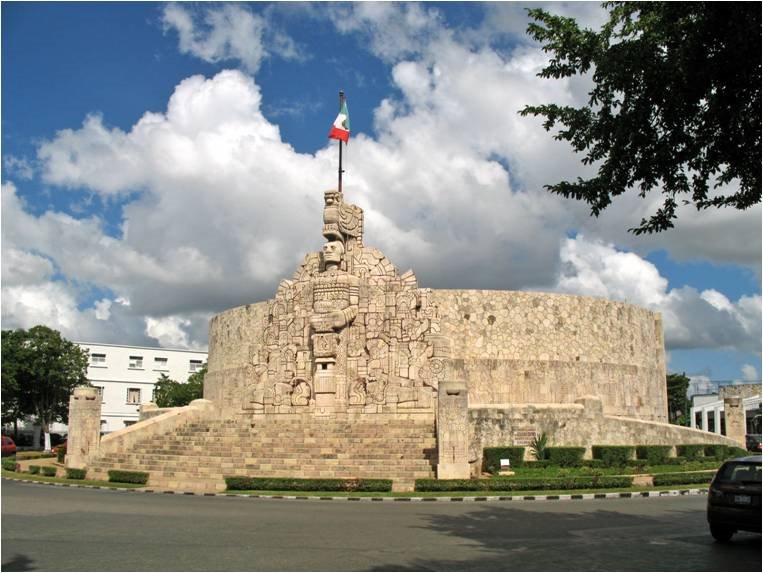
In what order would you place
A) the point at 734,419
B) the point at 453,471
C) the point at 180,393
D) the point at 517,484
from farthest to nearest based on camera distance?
the point at 180,393 < the point at 734,419 < the point at 453,471 < the point at 517,484

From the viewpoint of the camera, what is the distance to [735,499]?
10.8m

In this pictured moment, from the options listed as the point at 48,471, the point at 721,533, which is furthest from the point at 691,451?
the point at 48,471

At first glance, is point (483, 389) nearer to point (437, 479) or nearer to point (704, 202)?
point (437, 479)

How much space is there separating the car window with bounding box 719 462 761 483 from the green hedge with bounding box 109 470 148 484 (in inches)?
662

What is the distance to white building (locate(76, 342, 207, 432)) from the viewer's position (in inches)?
2491

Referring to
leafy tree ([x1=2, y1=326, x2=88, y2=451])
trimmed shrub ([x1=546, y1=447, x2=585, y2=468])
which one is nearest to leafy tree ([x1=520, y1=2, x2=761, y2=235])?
trimmed shrub ([x1=546, y1=447, x2=585, y2=468])

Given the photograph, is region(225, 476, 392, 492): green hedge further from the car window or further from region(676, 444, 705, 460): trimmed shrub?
region(676, 444, 705, 460): trimmed shrub

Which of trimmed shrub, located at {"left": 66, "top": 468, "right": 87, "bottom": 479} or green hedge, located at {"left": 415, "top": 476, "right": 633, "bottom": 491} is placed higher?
green hedge, located at {"left": 415, "top": 476, "right": 633, "bottom": 491}

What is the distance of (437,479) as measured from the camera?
69.5 feet

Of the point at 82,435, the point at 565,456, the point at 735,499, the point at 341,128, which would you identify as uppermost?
the point at 341,128

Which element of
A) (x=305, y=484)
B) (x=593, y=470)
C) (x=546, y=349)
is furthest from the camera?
(x=546, y=349)

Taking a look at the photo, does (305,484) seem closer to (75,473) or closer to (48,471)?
(75,473)

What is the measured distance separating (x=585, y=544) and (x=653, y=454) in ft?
60.1

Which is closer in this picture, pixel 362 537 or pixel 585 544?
pixel 585 544
